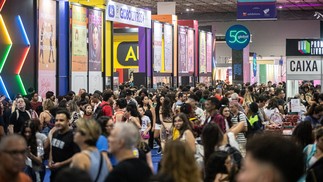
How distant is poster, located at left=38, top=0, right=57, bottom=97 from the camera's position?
1762cm

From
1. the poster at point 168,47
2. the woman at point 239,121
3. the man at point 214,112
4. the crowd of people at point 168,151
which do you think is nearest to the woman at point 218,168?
the crowd of people at point 168,151

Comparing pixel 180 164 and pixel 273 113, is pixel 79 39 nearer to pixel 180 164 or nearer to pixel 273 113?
pixel 273 113

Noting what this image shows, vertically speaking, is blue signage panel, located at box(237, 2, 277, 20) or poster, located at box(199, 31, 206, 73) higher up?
blue signage panel, located at box(237, 2, 277, 20)

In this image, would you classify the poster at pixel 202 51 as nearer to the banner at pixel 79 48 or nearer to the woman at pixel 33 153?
the banner at pixel 79 48

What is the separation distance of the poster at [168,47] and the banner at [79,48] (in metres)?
7.93

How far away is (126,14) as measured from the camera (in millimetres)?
20812

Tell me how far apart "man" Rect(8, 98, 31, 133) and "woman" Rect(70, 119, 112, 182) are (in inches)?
225

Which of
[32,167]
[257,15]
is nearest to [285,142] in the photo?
[32,167]

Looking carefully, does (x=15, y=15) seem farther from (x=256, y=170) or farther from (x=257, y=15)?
(x=256, y=170)

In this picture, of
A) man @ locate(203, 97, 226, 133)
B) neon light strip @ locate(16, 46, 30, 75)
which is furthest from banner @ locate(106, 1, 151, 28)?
man @ locate(203, 97, 226, 133)

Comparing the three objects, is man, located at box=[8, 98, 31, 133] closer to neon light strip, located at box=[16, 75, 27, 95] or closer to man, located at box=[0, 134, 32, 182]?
neon light strip, located at box=[16, 75, 27, 95]

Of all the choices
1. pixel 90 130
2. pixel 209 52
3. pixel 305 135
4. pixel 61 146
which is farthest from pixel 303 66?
pixel 209 52

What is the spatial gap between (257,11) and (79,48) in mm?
7380

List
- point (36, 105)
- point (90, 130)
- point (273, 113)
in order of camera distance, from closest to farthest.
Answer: point (90, 130) → point (273, 113) → point (36, 105)
